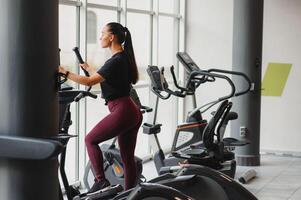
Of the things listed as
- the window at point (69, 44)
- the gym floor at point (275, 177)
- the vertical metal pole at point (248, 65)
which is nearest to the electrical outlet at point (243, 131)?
the vertical metal pole at point (248, 65)

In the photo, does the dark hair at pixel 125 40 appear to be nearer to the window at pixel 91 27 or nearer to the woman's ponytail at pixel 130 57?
the woman's ponytail at pixel 130 57

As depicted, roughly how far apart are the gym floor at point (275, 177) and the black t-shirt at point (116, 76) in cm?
204

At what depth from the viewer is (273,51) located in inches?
323

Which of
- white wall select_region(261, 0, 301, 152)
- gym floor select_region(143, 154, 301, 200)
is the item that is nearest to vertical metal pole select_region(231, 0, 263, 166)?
gym floor select_region(143, 154, 301, 200)

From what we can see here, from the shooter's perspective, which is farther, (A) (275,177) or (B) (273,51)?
(B) (273,51)

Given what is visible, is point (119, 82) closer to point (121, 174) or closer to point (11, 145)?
point (121, 174)

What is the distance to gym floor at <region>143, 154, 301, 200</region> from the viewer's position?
5.62 metres

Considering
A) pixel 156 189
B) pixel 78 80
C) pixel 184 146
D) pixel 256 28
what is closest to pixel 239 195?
pixel 156 189

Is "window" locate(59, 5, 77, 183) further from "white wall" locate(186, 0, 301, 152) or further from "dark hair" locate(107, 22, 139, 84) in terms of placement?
"white wall" locate(186, 0, 301, 152)

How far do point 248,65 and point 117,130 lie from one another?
135 inches

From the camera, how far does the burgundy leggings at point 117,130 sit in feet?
13.7

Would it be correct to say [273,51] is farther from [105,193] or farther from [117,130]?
[105,193]

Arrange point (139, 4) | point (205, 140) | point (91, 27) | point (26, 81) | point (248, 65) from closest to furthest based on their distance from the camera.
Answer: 1. point (26, 81)
2. point (205, 140)
3. point (91, 27)
4. point (248, 65)
5. point (139, 4)

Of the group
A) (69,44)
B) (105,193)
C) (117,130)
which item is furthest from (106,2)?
(105,193)
